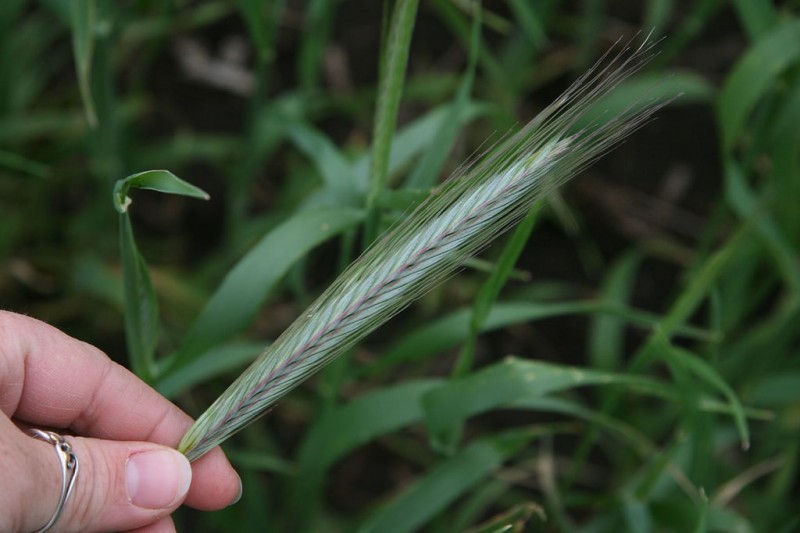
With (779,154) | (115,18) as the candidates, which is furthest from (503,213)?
(115,18)

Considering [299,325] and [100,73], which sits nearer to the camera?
[299,325]

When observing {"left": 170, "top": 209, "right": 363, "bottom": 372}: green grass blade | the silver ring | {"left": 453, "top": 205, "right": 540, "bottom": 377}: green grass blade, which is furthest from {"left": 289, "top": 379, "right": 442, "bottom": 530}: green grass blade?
the silver ring

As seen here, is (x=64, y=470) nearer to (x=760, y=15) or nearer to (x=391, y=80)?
(x=391, y=80)

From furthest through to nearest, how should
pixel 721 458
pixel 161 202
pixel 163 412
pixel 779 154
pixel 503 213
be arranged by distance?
pixel 161 202, pixel 721 458, pixel 779 154, pixel 163 412, pixel 503 213

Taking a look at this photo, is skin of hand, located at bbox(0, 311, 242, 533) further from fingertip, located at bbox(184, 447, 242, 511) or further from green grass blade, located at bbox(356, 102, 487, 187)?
green grass blade, located at bbox(356, 102, 487, 187)

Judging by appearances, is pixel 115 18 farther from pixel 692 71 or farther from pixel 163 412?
pixel 692 71

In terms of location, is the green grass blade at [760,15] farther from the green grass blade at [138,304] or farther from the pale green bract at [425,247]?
the green grass blade at [138,304]

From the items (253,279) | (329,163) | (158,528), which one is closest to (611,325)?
(329,163)
